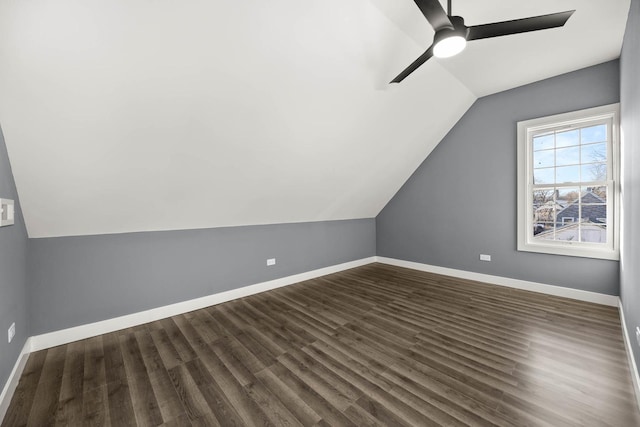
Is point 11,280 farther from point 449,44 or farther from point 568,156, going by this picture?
point 568,156

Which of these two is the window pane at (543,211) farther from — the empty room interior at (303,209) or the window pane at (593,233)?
the window pane at (593,233)

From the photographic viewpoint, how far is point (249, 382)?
1.87m

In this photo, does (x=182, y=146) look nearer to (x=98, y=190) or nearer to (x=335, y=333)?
(x=98, y=190)

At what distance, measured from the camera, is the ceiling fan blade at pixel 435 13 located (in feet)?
5.10

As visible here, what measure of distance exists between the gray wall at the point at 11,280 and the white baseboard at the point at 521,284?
5.07 metres

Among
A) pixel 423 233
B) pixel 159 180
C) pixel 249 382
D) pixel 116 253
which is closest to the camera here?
pixel 249 382

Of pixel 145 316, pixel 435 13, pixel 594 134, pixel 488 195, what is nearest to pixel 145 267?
pixel 145 316

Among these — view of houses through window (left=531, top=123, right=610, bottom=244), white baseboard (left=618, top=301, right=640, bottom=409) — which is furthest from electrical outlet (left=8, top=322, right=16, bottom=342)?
view of houses through window (left=531, top=123, right=610, bottom=244)

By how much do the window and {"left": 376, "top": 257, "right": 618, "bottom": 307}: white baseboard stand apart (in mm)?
483

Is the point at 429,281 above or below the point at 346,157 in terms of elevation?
below

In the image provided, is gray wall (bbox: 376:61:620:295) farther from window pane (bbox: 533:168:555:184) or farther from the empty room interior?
window pane (bbox: 533:168:555:184)

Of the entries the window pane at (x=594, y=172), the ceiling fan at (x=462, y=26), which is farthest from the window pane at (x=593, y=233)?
the ceiling fan at (x=462, y=26)

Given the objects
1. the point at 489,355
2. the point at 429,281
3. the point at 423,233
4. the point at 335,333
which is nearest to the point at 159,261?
the point at 335,333

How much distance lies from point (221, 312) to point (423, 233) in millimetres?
3628
